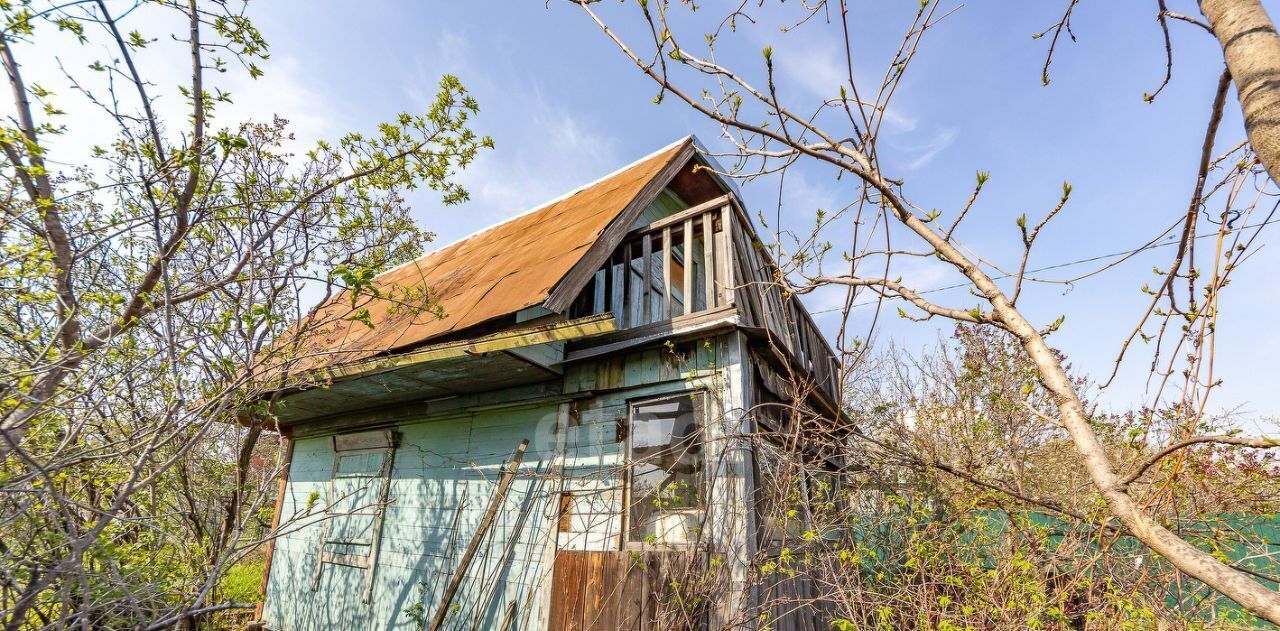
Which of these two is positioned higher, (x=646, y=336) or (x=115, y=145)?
(x=115, y=145)

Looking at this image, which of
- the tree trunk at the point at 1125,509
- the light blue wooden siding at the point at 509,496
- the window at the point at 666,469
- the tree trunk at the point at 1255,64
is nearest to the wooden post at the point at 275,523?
the light blue wooden siding at the point at 509,496

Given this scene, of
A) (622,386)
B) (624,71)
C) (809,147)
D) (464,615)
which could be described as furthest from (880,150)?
(464,615)

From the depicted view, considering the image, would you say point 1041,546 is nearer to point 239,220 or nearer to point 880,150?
point 880,150

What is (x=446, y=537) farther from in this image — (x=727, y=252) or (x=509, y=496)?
(x=727, y=252)

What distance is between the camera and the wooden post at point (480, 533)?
4906 mm

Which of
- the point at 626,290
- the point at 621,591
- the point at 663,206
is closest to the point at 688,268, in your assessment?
the point at 626,290

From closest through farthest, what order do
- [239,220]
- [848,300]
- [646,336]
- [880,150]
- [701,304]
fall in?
[880,150], [848,300], [239,220], [646,336], [701,304]

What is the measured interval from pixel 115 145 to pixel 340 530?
4.60m

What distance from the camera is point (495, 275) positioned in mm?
5781

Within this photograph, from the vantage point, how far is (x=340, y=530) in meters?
6.48

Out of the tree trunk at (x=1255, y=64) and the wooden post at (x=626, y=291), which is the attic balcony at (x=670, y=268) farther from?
the tree trunk at (x=1255, y=64)

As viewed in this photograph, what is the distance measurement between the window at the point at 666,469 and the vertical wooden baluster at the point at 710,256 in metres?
0.92

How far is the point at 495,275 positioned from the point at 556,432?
1846mm

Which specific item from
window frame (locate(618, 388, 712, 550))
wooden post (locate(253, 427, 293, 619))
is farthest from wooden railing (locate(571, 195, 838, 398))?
wooden post (locate(253, 427, 293, 619))
